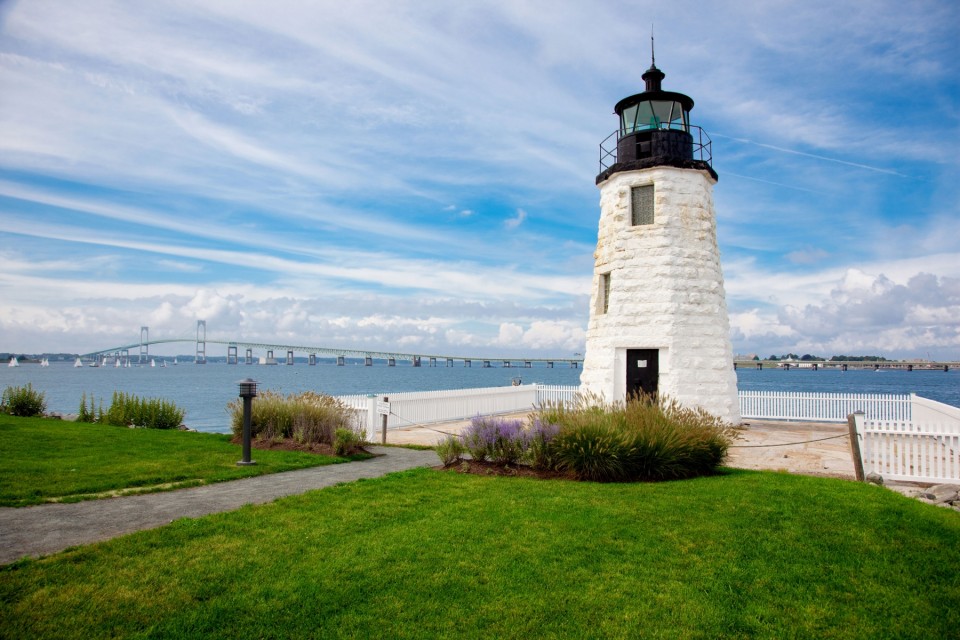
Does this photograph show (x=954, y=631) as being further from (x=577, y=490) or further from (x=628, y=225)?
(x=628, y=225)

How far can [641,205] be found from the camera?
16422 mm

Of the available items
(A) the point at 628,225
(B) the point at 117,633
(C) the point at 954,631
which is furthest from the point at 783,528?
(A) the point at 628,225

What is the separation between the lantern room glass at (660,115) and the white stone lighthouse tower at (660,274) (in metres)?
0.03

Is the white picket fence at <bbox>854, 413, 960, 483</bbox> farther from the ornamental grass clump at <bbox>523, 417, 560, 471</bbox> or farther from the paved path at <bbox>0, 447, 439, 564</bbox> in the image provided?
the paved path at <bbox>0, 447, 439, 564</bbox>

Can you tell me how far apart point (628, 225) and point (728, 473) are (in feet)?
29.0

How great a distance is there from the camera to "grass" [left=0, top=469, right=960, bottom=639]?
151 inches

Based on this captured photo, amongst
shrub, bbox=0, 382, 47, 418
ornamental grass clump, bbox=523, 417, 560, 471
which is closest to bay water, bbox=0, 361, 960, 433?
shrub, bbox=0, 382, 47, 418

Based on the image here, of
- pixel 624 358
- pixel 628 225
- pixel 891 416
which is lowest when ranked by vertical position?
pixel 891 416

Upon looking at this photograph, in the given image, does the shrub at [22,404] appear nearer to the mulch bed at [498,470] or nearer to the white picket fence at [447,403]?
the white picket fence at [447,403]

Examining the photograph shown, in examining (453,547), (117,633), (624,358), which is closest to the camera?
(117,633)

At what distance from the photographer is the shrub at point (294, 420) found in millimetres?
11547

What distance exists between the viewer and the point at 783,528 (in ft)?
19.6

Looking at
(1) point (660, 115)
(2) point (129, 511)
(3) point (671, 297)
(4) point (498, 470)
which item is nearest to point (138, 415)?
(2) point (129, 511)

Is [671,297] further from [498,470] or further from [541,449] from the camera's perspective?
[498,470]
